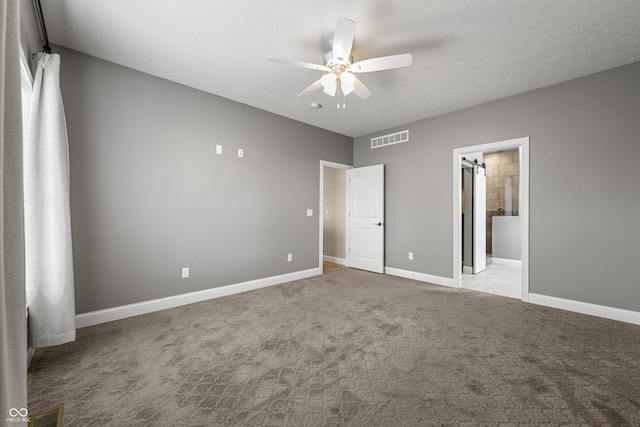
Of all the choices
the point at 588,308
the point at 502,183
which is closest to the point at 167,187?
the point at 588,308

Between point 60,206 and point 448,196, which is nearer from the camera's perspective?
point 60,206

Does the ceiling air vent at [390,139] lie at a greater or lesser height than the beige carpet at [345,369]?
greater

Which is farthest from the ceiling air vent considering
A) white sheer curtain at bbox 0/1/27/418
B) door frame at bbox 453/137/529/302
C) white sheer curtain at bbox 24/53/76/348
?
white sheer curtain at bbox 0/1/27/418

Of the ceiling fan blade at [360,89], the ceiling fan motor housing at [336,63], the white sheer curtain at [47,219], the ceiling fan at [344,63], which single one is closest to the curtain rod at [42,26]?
the white sheer curtain at [47,219]

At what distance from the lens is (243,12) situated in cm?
216

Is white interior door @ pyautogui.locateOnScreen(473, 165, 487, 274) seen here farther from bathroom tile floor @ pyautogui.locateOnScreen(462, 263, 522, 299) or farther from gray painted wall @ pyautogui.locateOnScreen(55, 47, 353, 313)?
gray painted wall @ pyautogui.locateOnScreen(55, 47, 353, 313)

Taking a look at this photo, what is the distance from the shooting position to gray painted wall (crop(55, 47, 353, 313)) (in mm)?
2750

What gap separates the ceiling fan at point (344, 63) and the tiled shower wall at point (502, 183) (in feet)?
19.3

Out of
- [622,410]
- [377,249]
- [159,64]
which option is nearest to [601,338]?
[622,410]

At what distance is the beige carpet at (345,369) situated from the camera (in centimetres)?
157

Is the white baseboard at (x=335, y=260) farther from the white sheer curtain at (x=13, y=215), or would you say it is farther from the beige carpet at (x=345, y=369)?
the white sheer curtain at (x=13, y=215)

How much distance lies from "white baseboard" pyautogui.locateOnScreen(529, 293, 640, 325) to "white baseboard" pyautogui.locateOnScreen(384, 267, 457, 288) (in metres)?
1.07

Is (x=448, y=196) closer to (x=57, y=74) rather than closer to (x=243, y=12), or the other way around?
(x=243, y=12)

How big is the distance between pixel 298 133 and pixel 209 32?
238cm
